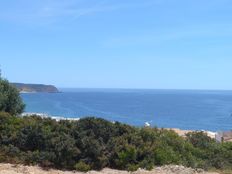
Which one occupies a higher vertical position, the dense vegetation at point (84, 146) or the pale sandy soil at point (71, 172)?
the dense vegetation at point (84, 146)

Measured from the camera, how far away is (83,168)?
34.4 ft

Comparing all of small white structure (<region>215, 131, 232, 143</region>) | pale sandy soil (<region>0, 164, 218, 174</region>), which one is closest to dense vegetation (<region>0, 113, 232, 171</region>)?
pale sandy soil (<region>0, 164, 218, 174</region>)

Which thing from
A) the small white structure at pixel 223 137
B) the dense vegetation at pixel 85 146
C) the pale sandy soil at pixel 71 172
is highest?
the dense vegetation at pixel 85 146

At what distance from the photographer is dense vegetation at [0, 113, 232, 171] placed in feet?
35.2

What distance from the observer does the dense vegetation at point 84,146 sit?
10.7 metres

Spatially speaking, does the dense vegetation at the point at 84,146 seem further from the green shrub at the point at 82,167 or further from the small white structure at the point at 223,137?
the small white structure at the point at 223,137

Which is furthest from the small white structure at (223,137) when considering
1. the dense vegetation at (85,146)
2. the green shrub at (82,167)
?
the green shrub at (82,167)

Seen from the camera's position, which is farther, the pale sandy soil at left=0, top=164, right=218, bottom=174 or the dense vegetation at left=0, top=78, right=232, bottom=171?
the dense vegetation at left=0, top=78, right=232, bottom=171

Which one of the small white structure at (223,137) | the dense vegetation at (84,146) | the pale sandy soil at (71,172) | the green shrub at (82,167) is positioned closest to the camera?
the pale sandy soil at (71,172)

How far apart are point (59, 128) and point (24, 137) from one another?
92 cm

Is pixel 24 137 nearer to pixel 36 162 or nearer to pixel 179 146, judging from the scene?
pixel 36 162

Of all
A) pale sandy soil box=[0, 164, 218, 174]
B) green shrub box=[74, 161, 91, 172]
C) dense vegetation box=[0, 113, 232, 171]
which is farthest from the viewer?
dense vegetation box=[0, 113, 232, 171]

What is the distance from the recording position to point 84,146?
11062 mm

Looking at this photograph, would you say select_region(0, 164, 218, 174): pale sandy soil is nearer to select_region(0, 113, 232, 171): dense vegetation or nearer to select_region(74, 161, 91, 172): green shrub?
select_region(74, 161, 91, 172): green shrub
